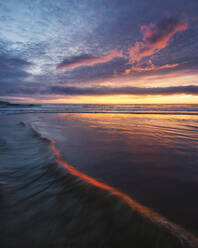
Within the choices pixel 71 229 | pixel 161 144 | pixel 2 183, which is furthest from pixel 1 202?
pixel 161 144

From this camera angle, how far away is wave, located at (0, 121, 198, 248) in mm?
1184

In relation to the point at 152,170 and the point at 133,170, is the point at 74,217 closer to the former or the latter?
the point at 133,170

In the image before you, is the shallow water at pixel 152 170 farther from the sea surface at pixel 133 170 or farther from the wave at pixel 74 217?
the wave at pixel 74 217

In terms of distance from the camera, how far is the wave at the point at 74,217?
3.88ft

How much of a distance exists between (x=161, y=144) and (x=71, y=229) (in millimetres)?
3762

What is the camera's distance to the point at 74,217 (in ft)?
4.75

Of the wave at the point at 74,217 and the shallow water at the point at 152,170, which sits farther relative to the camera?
the shallow water at the point at 152,170

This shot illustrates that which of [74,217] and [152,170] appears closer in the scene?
[74,217]

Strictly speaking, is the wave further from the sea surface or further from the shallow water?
the shallow water

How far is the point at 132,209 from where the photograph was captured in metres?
1.51

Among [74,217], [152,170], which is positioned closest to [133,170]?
[152,170]

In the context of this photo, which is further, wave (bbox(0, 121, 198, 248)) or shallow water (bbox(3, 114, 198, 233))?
shallow water (bbox(3, 114, 198, 233))

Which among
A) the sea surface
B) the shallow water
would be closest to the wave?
the sea surface

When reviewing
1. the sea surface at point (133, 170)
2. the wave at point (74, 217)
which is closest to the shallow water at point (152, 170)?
the sea surface at point (133, 170)
